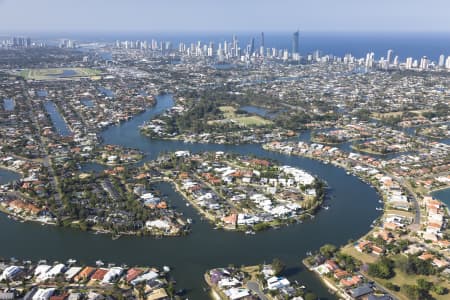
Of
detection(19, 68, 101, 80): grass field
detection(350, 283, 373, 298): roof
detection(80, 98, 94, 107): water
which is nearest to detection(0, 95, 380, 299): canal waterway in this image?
detection(350, 283, 373, 298): roof

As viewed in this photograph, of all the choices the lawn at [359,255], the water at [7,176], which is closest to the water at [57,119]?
the water at [7,176]

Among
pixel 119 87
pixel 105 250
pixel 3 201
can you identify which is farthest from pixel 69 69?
pixel 105 250

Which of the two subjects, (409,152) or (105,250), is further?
(409,152)

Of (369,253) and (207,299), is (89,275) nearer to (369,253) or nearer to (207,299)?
(207,299)

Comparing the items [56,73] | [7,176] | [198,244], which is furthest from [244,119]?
[56,73]

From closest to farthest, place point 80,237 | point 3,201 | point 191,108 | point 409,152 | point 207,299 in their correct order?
point 207,299, point 80,237, point 3,201, point 409,152, point 191,108

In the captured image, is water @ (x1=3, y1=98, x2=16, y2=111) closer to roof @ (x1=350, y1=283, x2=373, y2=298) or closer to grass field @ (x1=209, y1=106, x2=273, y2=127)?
grass field @ (x1=209, y1=106, x2=273, y2=127)

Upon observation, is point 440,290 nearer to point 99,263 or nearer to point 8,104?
point 99,263
